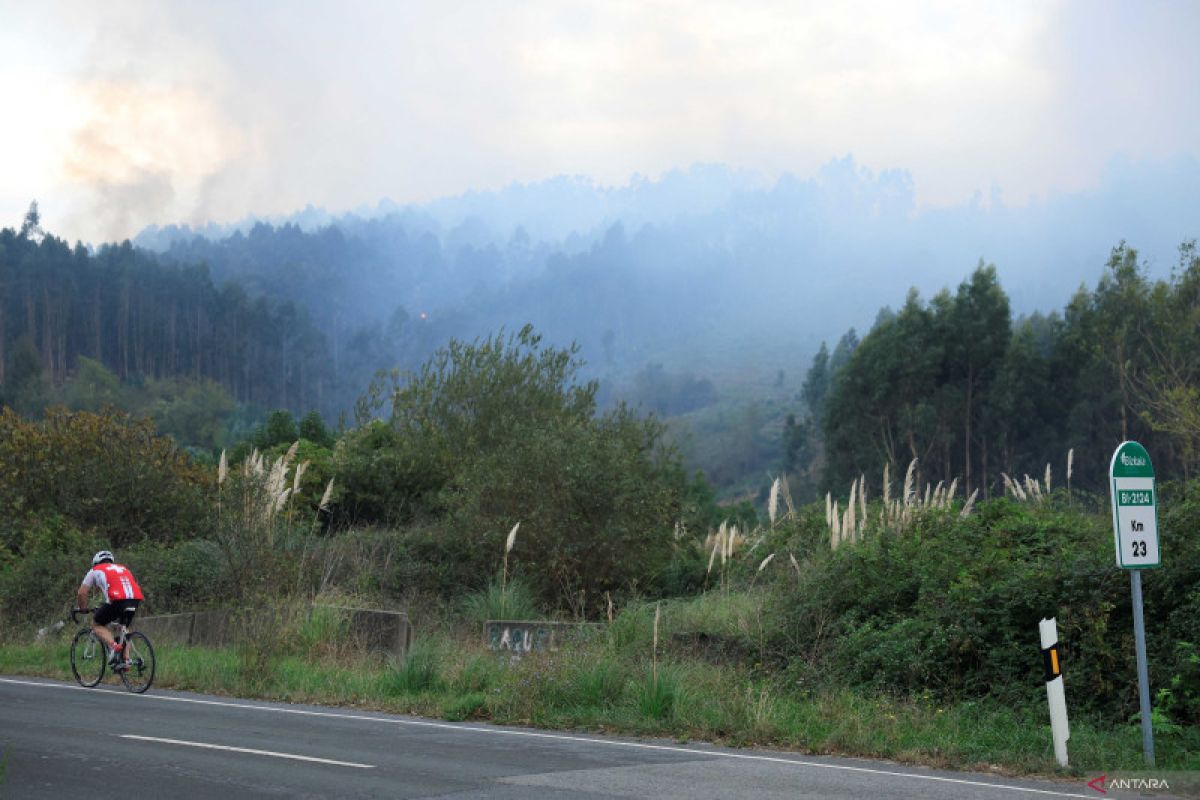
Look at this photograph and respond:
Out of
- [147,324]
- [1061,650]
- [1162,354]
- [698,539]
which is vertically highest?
[147,324]

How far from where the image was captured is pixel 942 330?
66938mm

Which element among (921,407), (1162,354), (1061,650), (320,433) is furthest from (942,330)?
(1061,650)

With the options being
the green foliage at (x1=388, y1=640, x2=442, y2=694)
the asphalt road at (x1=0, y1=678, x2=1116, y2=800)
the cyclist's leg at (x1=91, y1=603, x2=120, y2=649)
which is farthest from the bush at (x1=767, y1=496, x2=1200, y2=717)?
the cyclist's leg at (x1=91, y1=603, x2=120, y2=649)

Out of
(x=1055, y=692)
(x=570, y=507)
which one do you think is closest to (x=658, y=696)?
(x=1055, y=692)

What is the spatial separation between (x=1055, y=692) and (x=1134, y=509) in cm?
169

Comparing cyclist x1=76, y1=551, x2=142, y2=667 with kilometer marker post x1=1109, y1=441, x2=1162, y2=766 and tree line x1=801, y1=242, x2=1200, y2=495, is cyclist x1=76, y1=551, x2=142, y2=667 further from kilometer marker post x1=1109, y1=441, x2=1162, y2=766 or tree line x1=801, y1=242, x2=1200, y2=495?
tree line x1=801, y1=242, x2=1200, y2=495

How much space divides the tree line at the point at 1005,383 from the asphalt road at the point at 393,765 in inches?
1857

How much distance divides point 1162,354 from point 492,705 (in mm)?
49865

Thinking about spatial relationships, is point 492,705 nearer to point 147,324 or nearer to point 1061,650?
point 1061,650

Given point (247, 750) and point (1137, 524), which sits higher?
point (1137, 524)

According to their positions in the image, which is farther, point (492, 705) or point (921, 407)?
point (921, 407)

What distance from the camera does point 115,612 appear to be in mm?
16406

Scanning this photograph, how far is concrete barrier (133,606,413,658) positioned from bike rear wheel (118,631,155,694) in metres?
1.24

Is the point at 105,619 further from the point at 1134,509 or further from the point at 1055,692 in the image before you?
the point at 1134,509
